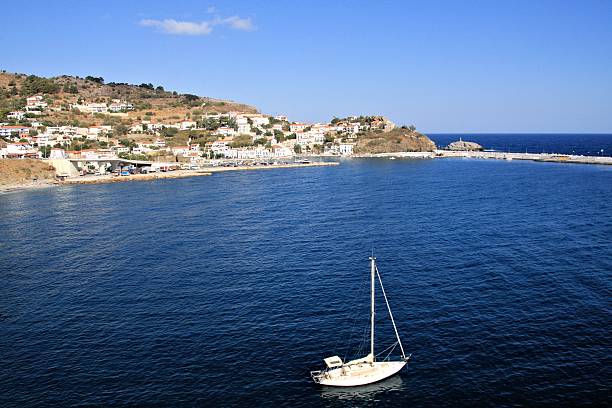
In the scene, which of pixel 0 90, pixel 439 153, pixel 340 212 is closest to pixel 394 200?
pixel 340 212

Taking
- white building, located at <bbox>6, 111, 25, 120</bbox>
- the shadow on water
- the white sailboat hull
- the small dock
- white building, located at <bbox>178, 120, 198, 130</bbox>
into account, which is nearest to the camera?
the shadow on water

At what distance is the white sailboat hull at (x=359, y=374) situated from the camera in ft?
77.0

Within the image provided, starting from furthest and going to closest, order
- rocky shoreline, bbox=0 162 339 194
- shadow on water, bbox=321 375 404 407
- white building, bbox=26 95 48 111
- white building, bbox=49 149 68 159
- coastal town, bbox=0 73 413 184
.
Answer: white building, bbox=26 95 48 111 → coastal town, bbox=0 73 413 184 → white building, bbox=49 149 68 159 → rocky shoreline, bbox=0 162 339 194 → shadow on water, bbox=321 375 404 407

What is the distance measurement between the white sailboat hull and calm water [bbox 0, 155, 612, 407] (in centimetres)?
57

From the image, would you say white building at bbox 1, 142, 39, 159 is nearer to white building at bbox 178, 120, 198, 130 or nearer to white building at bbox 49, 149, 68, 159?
white building at bbox 49, 149, 68, 159

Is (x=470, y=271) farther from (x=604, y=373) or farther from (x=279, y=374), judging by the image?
(x=279, y=374)

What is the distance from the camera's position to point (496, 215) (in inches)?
2398

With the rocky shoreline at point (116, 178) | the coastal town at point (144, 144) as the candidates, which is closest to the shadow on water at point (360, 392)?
the rocky shoreline at point (116, 178)

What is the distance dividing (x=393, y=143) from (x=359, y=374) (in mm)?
165987

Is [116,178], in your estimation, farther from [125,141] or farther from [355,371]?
[355,371]

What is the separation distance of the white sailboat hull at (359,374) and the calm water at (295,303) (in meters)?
0.57

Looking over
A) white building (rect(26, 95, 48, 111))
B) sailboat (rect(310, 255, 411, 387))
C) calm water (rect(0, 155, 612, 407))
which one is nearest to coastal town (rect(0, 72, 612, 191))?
white building (rect(26, 95, 48, 111))

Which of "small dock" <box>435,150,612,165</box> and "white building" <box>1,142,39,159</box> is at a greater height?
"white building" <box>1,142,39,159</box>

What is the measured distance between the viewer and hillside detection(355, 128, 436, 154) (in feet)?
602
